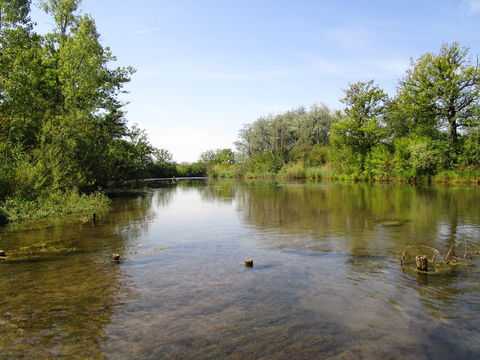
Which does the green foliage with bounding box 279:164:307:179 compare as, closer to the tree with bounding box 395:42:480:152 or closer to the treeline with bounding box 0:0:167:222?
the tree with bounding box 395:42:480:152

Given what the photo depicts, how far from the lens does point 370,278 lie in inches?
301

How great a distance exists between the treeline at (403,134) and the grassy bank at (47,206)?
123 feet

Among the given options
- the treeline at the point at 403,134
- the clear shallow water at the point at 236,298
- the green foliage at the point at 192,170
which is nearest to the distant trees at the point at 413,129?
the treeline at the point at 403,134

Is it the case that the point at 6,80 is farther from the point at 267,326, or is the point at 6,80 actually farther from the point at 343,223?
the point at 267,326

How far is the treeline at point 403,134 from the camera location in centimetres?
3928

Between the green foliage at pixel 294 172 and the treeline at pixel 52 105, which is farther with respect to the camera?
the green foliage at pixel 294 172

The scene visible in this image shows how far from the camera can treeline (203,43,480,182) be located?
39.3 m

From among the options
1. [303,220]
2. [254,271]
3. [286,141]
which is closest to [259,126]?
[286,141]

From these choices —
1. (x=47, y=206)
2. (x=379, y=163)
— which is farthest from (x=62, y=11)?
(x=379, y=163)

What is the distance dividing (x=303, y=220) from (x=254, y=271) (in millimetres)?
8154

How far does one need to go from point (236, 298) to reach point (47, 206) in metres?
15.4

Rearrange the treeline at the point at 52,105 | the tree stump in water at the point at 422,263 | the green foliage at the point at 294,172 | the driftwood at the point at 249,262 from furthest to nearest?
the green foliage at the point at 294,172 < the treeline at the point at 52,105 < the driftwood at the point at 249,262 < the tree stump in water at the point at 422,263

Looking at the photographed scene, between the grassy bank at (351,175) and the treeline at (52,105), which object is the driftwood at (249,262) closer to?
the treeline at (52,105)

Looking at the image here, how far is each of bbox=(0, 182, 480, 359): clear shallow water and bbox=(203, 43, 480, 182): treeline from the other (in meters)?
32.2
